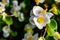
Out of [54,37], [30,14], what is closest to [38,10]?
[30,14]

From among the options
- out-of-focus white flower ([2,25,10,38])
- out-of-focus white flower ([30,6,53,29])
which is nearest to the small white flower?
out-of-focus white flower ([2,25,10,38])

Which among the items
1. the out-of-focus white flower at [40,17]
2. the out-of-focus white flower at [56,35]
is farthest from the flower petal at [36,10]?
the out-of-focus white flower at [56,35]

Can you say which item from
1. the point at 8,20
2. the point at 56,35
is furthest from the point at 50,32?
the point at 8,20

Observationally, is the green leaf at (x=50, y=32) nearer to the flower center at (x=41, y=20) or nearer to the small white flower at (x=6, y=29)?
the flower center at (x=41, y=20)

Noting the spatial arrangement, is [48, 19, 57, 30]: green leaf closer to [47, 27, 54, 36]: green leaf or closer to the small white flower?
[47, 27, 54, 36]: green leaf

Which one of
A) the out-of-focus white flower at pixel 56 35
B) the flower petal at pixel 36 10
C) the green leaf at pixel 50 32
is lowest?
the out-of-focus white flower at pixel 56 35

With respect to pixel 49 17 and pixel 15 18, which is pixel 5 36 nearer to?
pixel 15 18

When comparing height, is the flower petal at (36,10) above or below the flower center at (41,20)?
above

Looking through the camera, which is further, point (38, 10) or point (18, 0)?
point (18, 0)
